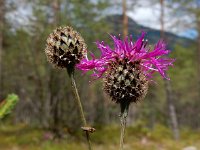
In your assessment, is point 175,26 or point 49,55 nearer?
point 49,55

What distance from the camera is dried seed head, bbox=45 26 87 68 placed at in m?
2.04

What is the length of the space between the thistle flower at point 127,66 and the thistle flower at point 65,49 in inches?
1.9

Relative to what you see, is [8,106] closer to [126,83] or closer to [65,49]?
[65,49]

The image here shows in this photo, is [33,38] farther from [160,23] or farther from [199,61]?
[199,61]

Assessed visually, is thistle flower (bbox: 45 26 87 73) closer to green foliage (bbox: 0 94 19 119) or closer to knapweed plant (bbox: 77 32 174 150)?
knapweed plant (bbox: 77 32 174 150)

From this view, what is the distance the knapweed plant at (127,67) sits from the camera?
1.95 m

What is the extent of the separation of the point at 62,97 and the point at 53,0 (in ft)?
10.8

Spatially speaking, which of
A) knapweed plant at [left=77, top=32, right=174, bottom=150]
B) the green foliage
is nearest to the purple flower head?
knapweed plant at [left=77, top=32, right=174, bottom=150]

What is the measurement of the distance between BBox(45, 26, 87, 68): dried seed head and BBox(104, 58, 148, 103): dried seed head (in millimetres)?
200

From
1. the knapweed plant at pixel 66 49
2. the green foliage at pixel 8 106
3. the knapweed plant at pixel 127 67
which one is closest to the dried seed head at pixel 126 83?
the knapweed plant at pixel 127 67

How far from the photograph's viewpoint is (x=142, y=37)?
2.08m

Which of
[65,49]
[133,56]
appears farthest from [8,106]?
[133,56]

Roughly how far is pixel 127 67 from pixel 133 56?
0.07 metres

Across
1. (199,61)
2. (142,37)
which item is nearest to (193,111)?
(199,61)
